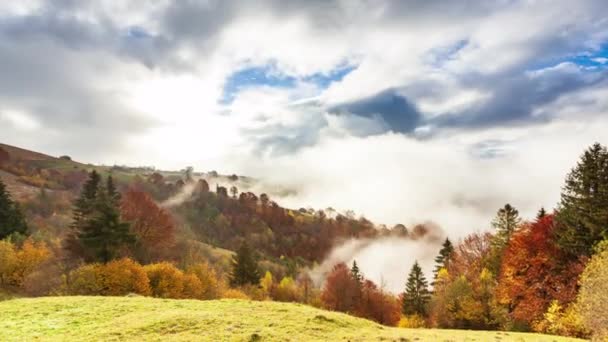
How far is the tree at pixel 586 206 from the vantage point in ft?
149

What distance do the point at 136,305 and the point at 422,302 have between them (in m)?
74.6

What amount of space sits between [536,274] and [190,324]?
145 feet

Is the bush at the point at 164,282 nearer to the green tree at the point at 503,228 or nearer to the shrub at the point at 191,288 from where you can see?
the shrub at the point at 191,288

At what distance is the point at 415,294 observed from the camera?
97.3m

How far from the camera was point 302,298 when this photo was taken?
11969 cm

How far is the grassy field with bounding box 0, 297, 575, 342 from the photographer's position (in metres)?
27.1

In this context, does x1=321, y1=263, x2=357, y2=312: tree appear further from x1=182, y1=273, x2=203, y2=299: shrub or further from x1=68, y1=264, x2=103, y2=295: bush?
x1=68, y1=264, x2=103, y2=295: bush

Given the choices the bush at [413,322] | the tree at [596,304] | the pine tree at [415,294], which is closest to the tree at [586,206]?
the tree at [596,304]

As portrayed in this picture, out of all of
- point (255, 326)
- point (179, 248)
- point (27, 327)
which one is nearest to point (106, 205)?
point (27, 327)

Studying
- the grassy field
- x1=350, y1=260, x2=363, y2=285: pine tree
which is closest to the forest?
x1=350, y1=260, x2=363, y2=285: pine tree

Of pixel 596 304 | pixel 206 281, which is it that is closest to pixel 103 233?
pixel 206 281

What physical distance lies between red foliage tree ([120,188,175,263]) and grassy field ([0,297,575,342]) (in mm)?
48131

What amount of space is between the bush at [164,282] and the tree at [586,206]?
51.4m

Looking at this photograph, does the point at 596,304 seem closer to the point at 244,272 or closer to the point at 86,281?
the point at 86,281
